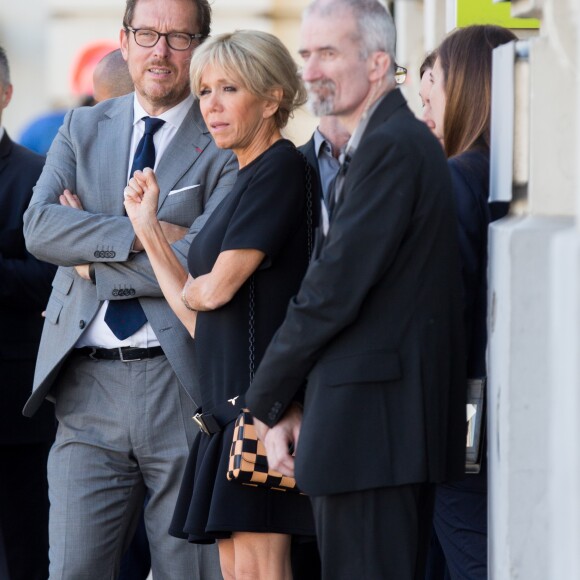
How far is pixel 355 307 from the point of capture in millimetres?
3322

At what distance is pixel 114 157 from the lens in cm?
463

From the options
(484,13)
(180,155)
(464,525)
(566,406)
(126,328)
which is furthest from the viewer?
(484,13)

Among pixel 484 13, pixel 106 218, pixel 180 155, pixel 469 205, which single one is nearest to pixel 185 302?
pixel 106 218

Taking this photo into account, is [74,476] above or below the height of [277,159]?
below

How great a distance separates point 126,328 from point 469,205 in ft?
4.00

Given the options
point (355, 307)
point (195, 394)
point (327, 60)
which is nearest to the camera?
point (355, 307)

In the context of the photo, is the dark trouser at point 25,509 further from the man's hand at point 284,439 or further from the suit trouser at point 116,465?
the man's hand at point 284,439

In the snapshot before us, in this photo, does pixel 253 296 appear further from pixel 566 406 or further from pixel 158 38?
pixel 566 406

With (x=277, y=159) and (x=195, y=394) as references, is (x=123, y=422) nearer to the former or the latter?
(x=195, y=394)

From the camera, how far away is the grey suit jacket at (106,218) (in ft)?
14.5

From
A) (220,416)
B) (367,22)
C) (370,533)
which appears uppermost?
(367,22)

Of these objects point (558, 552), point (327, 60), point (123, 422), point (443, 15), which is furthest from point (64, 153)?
point (443, 15)

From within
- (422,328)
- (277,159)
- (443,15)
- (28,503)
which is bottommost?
(28,503)

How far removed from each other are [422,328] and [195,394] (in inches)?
51.1
